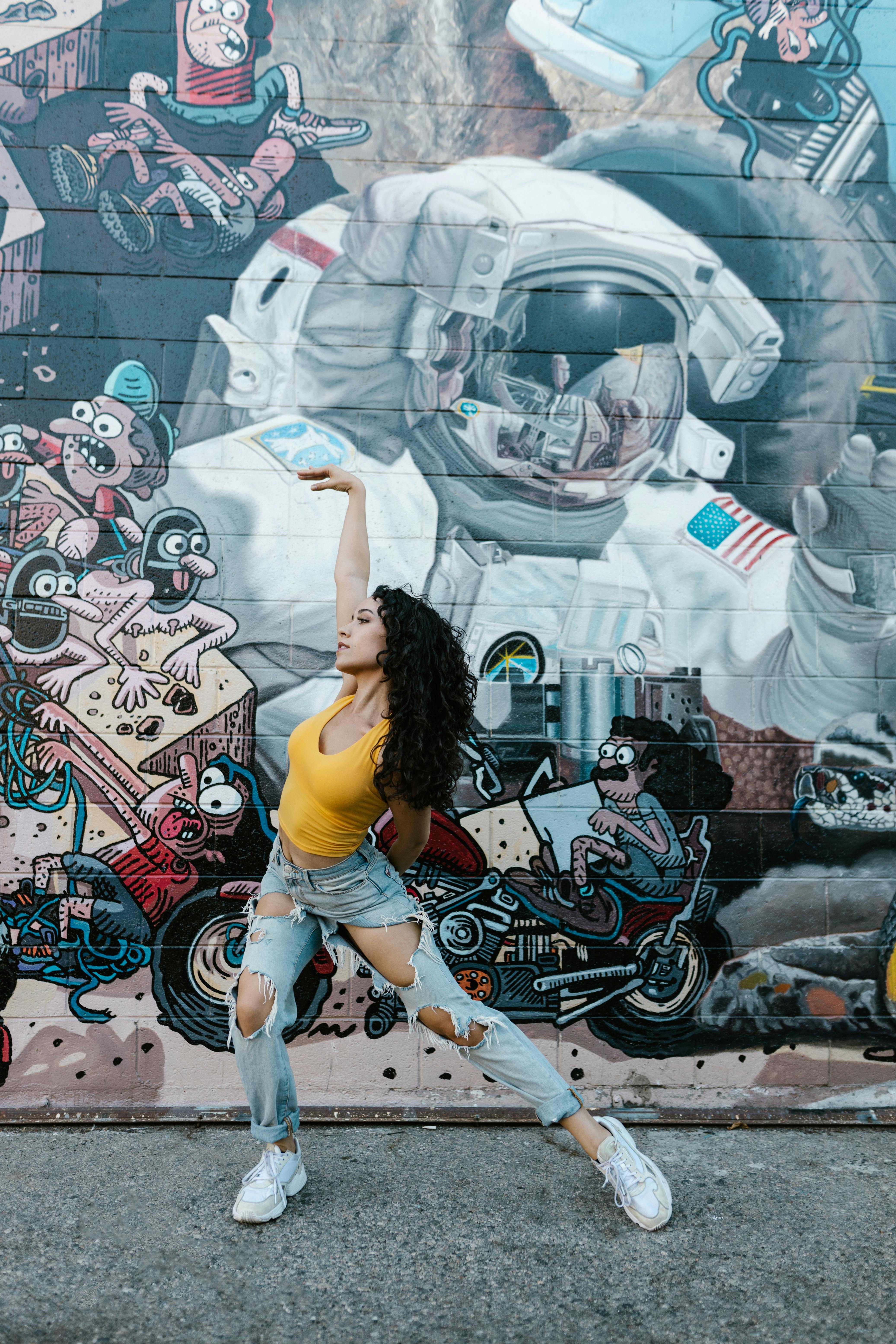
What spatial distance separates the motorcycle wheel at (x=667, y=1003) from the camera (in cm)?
359

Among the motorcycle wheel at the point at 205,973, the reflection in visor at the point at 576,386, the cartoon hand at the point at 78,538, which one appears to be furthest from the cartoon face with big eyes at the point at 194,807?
the reflection in visor at the point at 576,386

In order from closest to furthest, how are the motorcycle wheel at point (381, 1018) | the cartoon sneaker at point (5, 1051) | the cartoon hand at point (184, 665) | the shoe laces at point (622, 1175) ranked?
the shoe laces at point (622, 1175) → the cartoon sneaker at point (5, 1051) → the motorcycle wheel at point (381, 1018) → the cartoon hand at point (184, 665)

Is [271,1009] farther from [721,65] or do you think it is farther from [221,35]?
[721,65]

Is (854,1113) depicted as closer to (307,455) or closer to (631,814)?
(631,814)

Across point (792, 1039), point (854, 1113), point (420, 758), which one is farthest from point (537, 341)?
point (854, 1113)

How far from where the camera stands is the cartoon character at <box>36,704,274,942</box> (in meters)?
3.56

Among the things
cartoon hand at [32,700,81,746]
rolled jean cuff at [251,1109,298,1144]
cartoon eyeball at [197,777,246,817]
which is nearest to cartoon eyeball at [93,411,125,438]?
cartoon hand at [32,700,81,746]

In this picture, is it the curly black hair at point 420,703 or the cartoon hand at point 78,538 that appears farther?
the cartoon hand at point 78,538

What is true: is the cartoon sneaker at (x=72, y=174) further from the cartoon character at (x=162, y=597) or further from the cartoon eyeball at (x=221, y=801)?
the cartoon eyeball at (x=221, y=801)

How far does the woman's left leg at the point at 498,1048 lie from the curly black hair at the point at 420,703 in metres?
0.44

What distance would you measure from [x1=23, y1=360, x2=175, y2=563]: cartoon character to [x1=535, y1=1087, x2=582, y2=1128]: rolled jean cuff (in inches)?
102

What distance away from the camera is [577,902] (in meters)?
3.63

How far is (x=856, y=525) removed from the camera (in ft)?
12.6

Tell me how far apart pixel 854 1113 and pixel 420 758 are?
2440 mm
